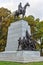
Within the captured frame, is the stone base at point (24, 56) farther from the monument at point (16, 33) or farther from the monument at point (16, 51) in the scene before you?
the monument at point (16, 33)

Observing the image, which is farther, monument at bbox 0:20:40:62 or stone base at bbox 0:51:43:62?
monument at bbox 0:20:40:62

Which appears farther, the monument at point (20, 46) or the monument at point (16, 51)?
the monument at point (20, 46)

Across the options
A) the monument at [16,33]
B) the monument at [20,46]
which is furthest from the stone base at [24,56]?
the monument at [16,33]

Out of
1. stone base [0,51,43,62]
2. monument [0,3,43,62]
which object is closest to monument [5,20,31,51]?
monument [0,3,43,62]

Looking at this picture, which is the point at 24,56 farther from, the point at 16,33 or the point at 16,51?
the point at 16,33

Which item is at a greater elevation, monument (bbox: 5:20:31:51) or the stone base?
monument (bbox: 5:20:31:51)

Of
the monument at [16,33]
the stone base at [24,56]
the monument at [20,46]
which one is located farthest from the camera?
the monument at [16,33]

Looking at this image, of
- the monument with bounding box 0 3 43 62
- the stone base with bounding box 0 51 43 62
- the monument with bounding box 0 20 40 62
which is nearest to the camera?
the stone base with bounding box 0 51 43 62

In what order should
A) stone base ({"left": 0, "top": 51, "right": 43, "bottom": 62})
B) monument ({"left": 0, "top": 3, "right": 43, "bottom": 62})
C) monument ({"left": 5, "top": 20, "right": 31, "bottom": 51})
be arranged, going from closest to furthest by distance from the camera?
stone base ({"left": 0, "top": 51, "right": 43, "bottom": 62}) < monument ({"left": 0, "top": 3, "right": 43, "bottom": 62}) < monument ({"left": 5, "top": 20, "right": 31, "bottom": 51})

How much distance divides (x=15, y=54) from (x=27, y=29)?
4665 mm

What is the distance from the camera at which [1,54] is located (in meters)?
22.0

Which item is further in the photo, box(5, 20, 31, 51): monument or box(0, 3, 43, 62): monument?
box(5, 20, 31, 51): monument

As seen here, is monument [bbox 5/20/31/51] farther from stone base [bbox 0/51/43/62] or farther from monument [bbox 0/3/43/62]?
stone base [bbox 0/51/43/62]

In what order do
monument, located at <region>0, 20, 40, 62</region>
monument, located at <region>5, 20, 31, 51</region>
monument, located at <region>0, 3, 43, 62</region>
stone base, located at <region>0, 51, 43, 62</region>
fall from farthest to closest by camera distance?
monument, located at <region>5, 20, 31, 51</region> → monument, located at <region>0, 3, 43, 62</region> → monument, located at <region>0, 20, 40, 62</region> → stone base, located at <region>0, 51, 43, 62</region>
